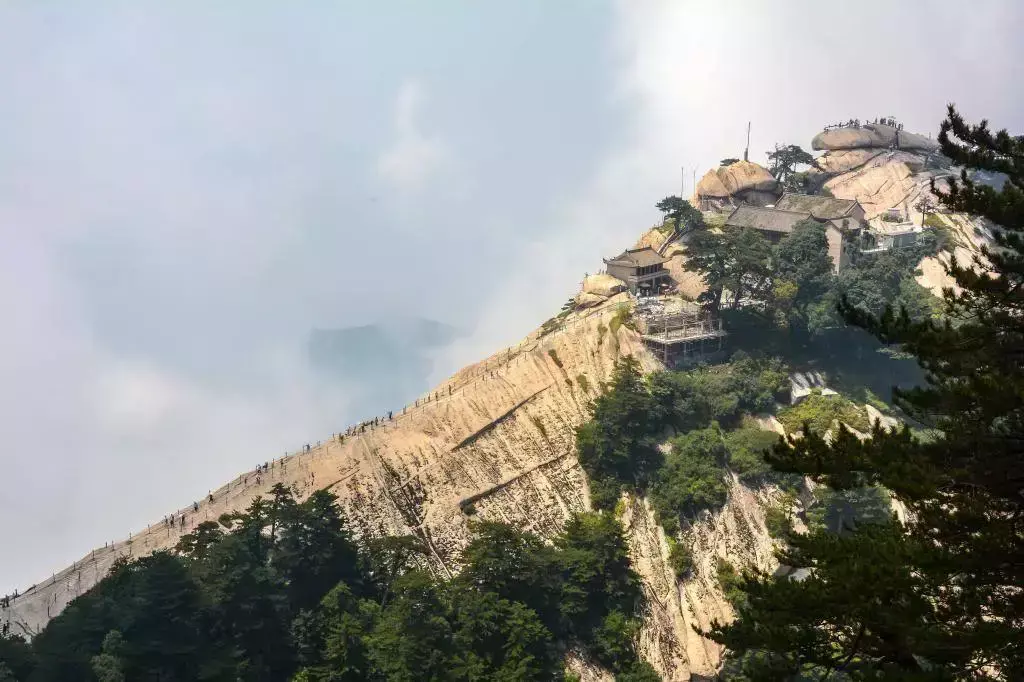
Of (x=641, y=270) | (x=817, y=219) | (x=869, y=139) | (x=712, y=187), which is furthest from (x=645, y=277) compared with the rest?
(x=869, y=139)

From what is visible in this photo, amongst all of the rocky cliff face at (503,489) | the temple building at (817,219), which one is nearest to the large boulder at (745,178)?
the temple building at (817,219)

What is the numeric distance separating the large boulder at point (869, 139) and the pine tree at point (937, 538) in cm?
5846

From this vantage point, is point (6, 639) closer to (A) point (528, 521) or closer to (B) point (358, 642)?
(B) point (358, 642)

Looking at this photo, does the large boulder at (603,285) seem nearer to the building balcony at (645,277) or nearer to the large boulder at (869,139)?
the building balcony at (645,277)

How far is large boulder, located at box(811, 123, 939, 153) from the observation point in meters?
69.5

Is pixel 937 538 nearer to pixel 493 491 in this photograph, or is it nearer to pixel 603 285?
pixel 493 491

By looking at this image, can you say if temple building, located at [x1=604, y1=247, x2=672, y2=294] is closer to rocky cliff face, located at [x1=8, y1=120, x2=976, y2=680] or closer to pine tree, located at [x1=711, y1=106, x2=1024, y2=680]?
rocky cliff face, located at [x1=8, y1=120, x2=976, y2=680]

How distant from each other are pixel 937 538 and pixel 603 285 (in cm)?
3976

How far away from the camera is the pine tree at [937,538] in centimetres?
1262

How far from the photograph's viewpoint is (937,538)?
44.4 ft

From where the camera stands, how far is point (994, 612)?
505 inches

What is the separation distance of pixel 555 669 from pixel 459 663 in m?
4.20

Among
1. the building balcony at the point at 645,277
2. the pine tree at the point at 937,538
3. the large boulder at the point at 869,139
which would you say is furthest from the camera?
the large boulder at the point at 869,139

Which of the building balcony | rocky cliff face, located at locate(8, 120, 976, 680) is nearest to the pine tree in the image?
rocky cliff face, located at locate(8, 120, 976, 680)
